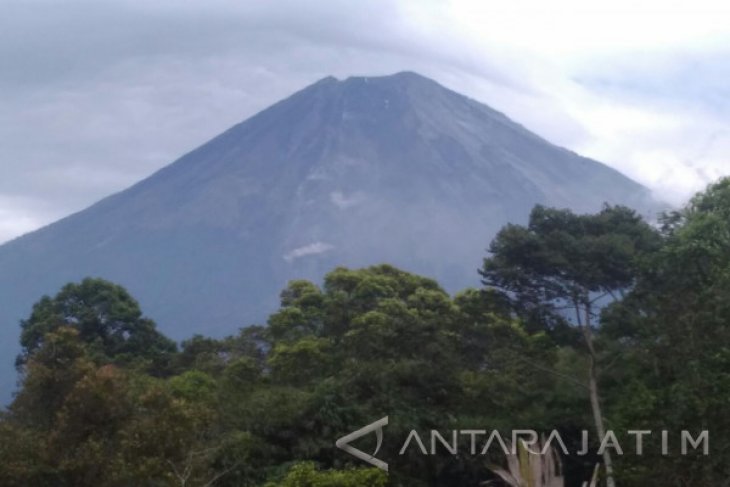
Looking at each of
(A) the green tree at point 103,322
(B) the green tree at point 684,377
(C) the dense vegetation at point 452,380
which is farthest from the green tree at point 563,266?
(A) the green tree at point 103,322

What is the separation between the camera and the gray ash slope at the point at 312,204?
250 ft

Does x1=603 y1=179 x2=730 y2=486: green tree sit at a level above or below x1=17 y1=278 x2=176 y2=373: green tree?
below

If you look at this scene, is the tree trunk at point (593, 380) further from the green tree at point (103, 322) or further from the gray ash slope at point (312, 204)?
the gray ash slope at point (312, 204)

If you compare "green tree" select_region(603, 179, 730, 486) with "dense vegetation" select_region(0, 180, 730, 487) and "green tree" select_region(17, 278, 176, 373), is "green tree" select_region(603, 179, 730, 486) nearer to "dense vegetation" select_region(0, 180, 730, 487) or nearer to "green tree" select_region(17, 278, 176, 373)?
"dense vegetation" select_region(0, 180, 730, 487)

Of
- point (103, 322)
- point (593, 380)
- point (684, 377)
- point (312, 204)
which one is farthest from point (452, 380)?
point (312, 204)

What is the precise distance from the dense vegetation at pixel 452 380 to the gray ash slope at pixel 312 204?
45.8 meters

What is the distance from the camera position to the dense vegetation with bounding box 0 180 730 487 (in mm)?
12133

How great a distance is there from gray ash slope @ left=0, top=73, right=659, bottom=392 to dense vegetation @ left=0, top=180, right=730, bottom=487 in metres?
45.8

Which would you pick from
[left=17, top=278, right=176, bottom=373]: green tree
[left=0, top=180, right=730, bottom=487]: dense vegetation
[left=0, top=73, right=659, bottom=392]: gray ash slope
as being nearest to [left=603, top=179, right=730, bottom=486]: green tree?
[left=0, top=180, right=730, bottom=487]: dense vegetation

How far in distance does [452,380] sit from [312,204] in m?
66.3

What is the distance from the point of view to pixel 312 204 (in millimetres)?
84062

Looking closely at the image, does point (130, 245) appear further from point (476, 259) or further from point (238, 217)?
point (476, 259)

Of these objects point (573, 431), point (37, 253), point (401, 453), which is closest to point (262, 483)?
point (401, 453)

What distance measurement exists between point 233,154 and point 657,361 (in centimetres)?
8308
